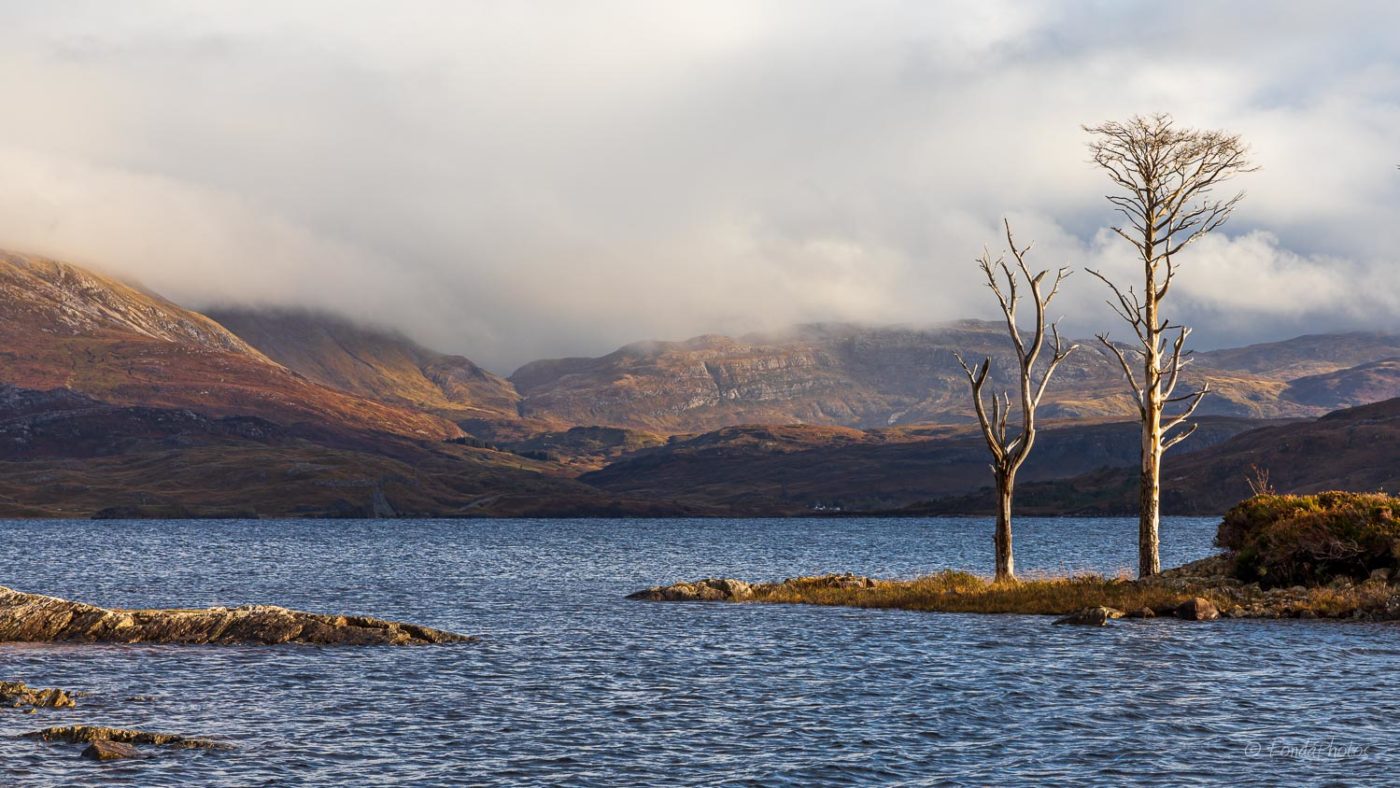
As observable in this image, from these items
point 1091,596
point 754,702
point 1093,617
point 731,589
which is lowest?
point 731,589

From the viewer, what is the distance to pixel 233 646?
45.8m

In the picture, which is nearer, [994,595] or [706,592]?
[994,595]

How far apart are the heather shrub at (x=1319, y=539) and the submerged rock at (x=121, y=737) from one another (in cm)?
4249

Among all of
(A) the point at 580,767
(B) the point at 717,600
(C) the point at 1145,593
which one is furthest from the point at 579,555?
(A) the point at 580,767

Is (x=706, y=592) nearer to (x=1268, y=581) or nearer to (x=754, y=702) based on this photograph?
(x=1268, y=581)

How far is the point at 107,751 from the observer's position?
2622 centimetres

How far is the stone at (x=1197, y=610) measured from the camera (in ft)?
160

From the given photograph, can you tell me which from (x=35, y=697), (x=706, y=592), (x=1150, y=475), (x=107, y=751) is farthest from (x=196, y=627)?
(x=1150, y=475)

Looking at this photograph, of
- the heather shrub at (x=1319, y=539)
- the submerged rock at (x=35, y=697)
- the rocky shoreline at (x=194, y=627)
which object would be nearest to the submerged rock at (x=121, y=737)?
the submerged rock at (x=35, y=697)

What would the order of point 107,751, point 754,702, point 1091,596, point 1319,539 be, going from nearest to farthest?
1. point 107,751
2. point 754,702
3. point 1319,539
4. point 1091,596

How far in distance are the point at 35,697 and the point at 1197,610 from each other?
40.1m

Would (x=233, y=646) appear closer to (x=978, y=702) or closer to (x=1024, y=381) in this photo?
(x=978, y=702)

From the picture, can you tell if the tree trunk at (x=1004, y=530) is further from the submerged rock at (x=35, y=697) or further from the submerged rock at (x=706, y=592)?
the submerged rock at (x=35, y=697)

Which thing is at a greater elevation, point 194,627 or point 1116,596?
point 1116,596
